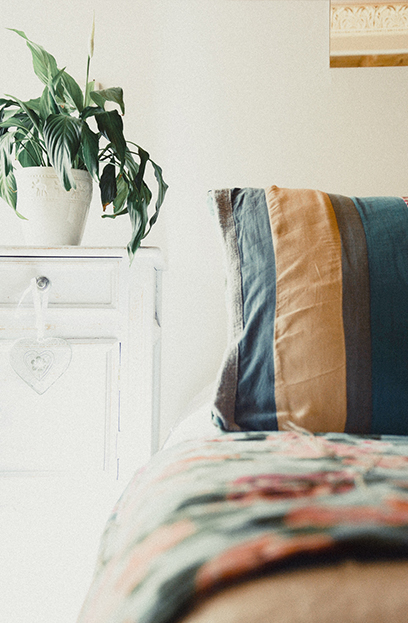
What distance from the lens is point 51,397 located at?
0.86 m

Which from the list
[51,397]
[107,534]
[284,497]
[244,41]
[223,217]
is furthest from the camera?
[244,41]

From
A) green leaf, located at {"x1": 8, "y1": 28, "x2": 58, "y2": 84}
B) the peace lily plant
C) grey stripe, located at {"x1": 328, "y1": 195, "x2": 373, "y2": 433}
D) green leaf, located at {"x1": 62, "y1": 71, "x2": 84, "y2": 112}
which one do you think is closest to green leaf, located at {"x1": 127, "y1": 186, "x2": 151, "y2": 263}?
the peace lily plant

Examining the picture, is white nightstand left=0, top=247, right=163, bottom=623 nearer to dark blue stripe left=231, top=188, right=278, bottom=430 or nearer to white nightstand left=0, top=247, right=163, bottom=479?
white nightstand left=0, top=247, right=163, bottom=479

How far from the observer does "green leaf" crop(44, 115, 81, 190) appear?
83 centimetres

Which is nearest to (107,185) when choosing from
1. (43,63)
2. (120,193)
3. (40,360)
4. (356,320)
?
(120,193)

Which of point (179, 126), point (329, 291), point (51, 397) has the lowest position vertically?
point (51, 397)

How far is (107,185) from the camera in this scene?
966 mm

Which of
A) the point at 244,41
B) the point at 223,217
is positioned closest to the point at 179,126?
the point at 244,41

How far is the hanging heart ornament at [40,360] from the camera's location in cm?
85

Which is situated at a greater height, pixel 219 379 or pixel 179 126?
pixel 179 126

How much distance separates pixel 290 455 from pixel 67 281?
658 millimetres

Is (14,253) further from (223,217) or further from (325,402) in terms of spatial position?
(325,402)

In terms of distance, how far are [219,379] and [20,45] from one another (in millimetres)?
1380

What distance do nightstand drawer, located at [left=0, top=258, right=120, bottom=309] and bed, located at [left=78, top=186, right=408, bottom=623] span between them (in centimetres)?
32
